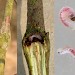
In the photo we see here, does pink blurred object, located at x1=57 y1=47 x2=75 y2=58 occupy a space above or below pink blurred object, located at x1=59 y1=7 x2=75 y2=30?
below

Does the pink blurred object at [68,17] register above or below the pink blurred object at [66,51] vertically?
above

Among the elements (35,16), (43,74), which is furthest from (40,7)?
(43,74)

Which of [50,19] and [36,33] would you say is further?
[50,19]

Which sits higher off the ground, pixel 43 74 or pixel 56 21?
pixel 56 21

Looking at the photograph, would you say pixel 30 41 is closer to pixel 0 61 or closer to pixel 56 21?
pixel 0 61

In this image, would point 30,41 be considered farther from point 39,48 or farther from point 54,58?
point 54,58

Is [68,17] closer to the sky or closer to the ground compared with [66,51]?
closer to the sky
